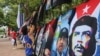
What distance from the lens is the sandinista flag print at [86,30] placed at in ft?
11.4

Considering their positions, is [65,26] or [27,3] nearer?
[65,26]

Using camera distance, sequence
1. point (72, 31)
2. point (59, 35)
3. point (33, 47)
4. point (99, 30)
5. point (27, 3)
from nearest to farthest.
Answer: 1. point (99, 30)
2. point (72, 31)
3. point (59, 35)
4. point (33, 47)
5. point (27, 3)

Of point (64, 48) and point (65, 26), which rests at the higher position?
point (65, 26)

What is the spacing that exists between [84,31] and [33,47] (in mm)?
3127

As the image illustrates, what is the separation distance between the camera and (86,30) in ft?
11.9

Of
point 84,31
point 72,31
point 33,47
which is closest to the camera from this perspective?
point 84,31

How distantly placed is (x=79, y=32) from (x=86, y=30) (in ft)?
0.47

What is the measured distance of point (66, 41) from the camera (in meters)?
4.29

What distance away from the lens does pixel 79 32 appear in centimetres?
374

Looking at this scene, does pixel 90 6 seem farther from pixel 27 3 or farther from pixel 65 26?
pixel 27 3

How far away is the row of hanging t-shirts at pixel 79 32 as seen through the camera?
11.4ft

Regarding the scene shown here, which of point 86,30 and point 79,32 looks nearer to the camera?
point 86,30

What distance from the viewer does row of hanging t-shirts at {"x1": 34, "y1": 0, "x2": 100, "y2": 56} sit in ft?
11.4

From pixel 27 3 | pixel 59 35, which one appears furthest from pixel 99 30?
pixel 27 3
